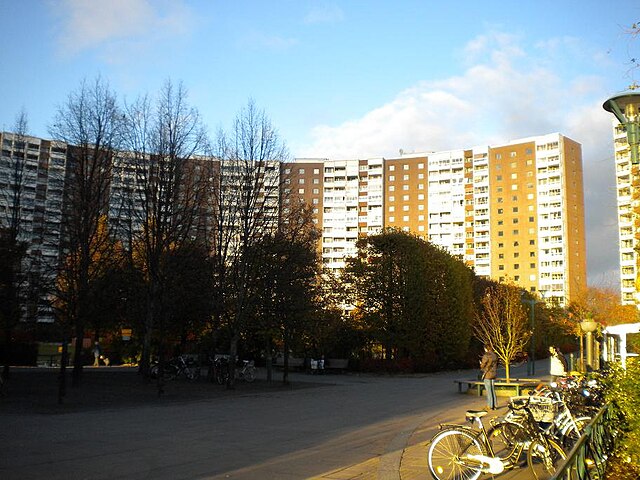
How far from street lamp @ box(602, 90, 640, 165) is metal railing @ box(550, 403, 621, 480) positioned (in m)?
3.87

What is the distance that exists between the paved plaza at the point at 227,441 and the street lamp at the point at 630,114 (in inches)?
205

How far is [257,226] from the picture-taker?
27.0m

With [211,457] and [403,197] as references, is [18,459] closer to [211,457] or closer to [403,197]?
[211,457]

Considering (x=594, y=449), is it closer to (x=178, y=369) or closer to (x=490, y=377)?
(x=490, y=377)

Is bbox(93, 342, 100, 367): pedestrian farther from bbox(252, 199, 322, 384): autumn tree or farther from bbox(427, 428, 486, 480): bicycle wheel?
bbox(427, 428, 486, 480): bicycle wheel

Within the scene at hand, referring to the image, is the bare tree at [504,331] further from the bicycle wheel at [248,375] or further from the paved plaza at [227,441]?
the bicycle wheel at [248,375]

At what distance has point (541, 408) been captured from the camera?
345 inches

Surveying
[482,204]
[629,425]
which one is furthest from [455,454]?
[482,204]

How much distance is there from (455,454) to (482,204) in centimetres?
12073

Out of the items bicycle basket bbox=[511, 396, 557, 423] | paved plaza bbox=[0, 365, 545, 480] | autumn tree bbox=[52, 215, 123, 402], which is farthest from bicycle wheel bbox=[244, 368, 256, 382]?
bicycle basket bbox=[511, 396, 557, 423]

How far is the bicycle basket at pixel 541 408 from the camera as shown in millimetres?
8633

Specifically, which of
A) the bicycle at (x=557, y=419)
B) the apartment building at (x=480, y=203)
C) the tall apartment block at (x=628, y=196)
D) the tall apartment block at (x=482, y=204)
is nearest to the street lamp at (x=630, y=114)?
the tall apartment block at (x=628, y=196)

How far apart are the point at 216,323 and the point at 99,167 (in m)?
8.90

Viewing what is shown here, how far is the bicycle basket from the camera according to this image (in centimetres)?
863
